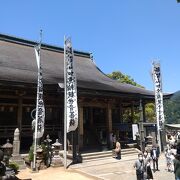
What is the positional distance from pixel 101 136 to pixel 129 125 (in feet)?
9.55

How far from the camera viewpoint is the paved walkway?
1182 centimetres

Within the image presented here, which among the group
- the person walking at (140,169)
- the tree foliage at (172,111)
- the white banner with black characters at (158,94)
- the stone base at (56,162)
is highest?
the tree foliage at (172,111)

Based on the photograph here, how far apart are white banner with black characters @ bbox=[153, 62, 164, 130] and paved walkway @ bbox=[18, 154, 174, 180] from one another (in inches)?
145

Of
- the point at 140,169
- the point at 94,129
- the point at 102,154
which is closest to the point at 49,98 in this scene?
the point at 94,129

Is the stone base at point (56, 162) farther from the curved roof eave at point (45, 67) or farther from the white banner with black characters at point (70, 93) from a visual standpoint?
the curved roof eave at point (45, 67)

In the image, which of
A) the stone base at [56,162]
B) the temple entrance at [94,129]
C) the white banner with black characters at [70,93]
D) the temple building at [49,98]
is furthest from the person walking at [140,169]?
the temple entrance at [94,129]

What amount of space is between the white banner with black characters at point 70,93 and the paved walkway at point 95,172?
2.24 metres

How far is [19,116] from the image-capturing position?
54.7ft

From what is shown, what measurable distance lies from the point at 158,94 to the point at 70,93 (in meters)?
7.44

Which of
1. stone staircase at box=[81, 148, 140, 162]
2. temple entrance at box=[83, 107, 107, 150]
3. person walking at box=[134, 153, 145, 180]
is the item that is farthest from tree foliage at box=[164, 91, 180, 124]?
person walking at box=[134, 153, 145, 180]

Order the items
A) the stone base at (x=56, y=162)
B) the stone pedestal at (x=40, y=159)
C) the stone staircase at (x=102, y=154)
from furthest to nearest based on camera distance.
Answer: the stone staircase at (x=102, y=154)
the stone base at (x=56, y=162)
the stone pedestal at (x=40, y=159)

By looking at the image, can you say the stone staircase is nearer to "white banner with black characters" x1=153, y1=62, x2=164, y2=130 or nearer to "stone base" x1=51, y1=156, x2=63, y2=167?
"stone base" x1=51, y1=156, x2=63, y2=167

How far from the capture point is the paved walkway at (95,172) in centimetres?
1182

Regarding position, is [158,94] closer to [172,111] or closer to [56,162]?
[56,162]
